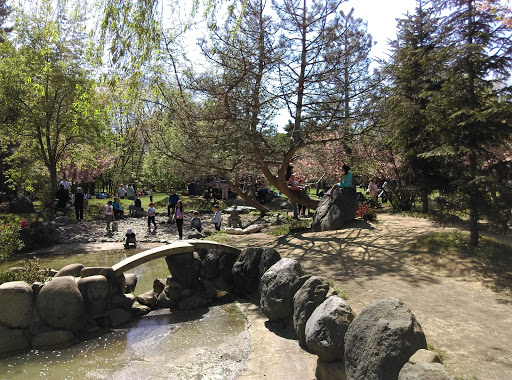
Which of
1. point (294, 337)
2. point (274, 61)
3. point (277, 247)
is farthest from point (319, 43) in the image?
point (294, 337)

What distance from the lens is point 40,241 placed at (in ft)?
45.7

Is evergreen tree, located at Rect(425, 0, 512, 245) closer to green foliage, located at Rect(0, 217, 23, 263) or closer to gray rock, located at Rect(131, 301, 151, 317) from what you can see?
gray rock, located at Rect(131, 301, 151, 317)

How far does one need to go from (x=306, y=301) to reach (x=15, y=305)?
478 centimetres

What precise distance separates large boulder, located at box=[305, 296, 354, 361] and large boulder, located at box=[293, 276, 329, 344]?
1.73ft

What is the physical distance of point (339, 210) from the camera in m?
11.5

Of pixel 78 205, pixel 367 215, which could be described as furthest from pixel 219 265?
pixel 78 205

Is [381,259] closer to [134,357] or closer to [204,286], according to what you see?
[204,286]

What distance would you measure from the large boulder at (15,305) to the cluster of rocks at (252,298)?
14 millimetres

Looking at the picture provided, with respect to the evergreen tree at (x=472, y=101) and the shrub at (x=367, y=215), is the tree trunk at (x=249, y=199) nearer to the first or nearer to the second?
the shrub at (x=367, y=215)

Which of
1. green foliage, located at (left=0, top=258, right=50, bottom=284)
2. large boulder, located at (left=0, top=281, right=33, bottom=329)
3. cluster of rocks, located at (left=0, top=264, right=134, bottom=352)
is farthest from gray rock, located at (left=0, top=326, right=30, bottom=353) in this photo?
green foliage, located at (left=0, top=258, right=50, bottom=284)

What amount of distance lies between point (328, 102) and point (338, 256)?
4604mm

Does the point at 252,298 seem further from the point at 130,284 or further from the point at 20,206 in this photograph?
the point at 20,206

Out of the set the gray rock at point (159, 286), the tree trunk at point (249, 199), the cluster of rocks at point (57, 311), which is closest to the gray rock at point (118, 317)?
the cluster of rocks at point (57, 311)

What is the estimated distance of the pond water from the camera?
539 cm
